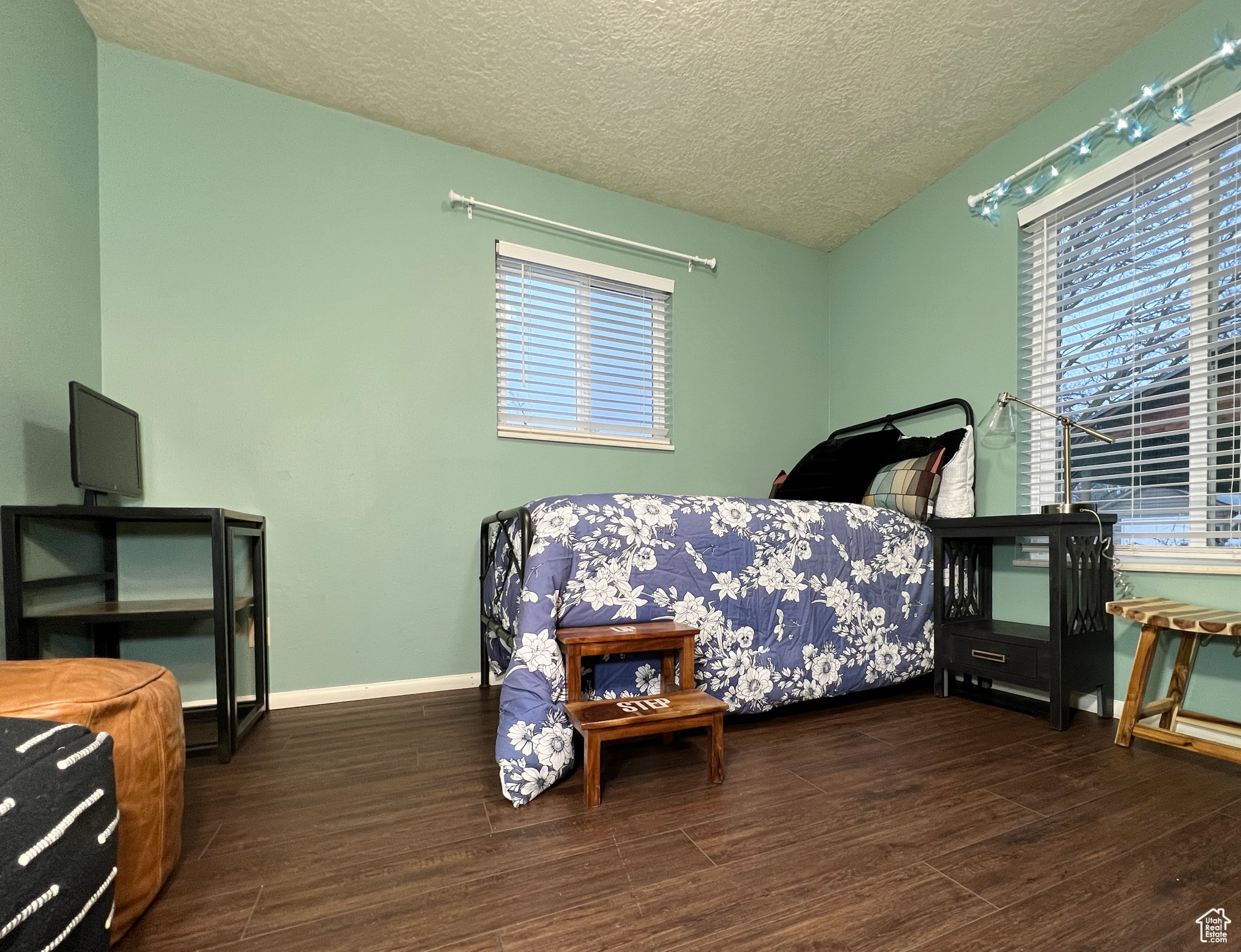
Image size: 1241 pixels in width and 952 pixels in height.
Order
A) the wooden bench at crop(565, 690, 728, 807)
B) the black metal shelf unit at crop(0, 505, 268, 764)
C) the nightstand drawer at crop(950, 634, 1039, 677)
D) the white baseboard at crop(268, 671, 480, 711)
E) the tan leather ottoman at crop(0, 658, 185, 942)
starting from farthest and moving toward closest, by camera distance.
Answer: the white baseboard at crop(268, 671, 480, 711), the nightstand drawer at crop(950, 634, 1039, 677), the black metal shelf unit at crop(0, 505, 268, 764), the wooden bench at crop(565, 690, 728, 807), the tan leather ottoman at crop(0, 658, 185, 942)

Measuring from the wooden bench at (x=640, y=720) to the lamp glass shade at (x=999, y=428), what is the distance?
185cm

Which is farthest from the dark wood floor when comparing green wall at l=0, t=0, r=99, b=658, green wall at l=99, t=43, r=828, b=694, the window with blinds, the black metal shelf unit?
green wall at l=0, t=0, r=99, b=658

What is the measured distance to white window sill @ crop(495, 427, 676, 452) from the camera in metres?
2.56

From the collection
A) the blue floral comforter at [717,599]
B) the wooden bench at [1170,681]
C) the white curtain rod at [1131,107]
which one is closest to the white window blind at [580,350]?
the blue floral comforter at [717,599]

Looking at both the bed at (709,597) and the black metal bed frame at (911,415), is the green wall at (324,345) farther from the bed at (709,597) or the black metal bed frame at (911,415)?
the black metal bed frame at (911,415)

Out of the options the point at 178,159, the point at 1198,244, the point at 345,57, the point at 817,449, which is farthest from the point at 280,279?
the point at 1198,244

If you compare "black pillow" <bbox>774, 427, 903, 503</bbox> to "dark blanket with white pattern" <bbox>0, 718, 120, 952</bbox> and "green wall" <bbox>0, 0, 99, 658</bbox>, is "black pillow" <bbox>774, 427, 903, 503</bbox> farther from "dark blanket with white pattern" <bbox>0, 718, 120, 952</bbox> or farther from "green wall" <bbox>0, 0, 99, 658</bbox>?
"green wall" <bbox>0, 0, 99, 658</bbox>

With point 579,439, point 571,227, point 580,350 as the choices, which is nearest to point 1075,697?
point 579,439

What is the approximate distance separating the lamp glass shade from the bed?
1.78 ft

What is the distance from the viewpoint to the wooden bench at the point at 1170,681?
4.96 feet

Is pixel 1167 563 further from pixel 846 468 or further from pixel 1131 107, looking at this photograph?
pixel 1131 107

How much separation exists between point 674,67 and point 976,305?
1.69 meters

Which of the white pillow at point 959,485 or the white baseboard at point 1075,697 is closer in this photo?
the white baseboard at point 1075,697

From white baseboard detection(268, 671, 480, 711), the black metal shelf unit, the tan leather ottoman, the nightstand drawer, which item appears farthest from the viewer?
white baseboard detection(268, 671, 480, 711)
